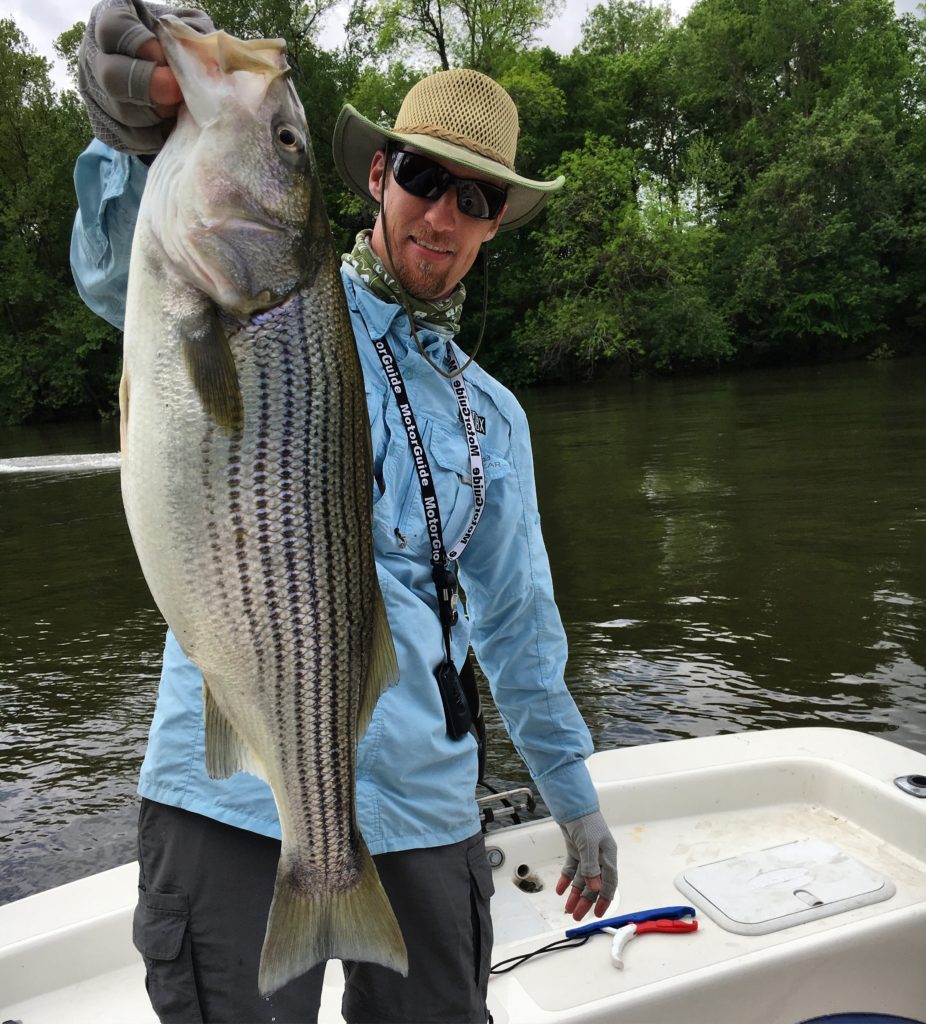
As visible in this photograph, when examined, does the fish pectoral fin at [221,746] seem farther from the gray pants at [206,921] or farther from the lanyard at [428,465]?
the lanyard at [428,465]

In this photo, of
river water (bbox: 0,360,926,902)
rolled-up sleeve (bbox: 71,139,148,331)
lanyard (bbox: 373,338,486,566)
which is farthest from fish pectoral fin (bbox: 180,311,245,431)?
river water (bbox: 0,360,926,902)

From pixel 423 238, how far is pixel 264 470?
0.92 metres

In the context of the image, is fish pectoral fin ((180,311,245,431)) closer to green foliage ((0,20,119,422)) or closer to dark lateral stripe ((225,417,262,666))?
dark lateral stripe ((225,417,262,666))

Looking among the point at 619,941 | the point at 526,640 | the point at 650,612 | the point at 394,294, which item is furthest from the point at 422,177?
the point at 650,612

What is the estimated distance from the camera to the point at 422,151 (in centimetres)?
235

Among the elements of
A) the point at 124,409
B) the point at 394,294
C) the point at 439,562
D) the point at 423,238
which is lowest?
the point at 439,562

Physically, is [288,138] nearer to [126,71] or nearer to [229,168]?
[229,168]

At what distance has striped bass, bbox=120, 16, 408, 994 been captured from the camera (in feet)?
5.33

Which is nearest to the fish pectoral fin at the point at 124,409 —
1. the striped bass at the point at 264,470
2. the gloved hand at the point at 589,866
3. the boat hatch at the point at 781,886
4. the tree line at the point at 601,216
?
the striped bass at the point at 264,470

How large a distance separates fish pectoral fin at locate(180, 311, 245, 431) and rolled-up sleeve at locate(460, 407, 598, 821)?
89cm

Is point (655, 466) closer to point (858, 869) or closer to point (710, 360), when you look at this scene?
point (858, 869)

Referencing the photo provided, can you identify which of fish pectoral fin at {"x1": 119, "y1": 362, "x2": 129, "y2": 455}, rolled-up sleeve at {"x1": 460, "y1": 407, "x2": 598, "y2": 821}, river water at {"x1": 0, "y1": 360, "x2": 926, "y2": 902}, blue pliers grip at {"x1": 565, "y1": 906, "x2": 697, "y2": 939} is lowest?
river water at {"x1": 0, "y1": 360, "x2": 926, "y2": 902}

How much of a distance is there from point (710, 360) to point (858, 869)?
1357 inches

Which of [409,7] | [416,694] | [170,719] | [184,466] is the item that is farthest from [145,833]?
[409,7]
